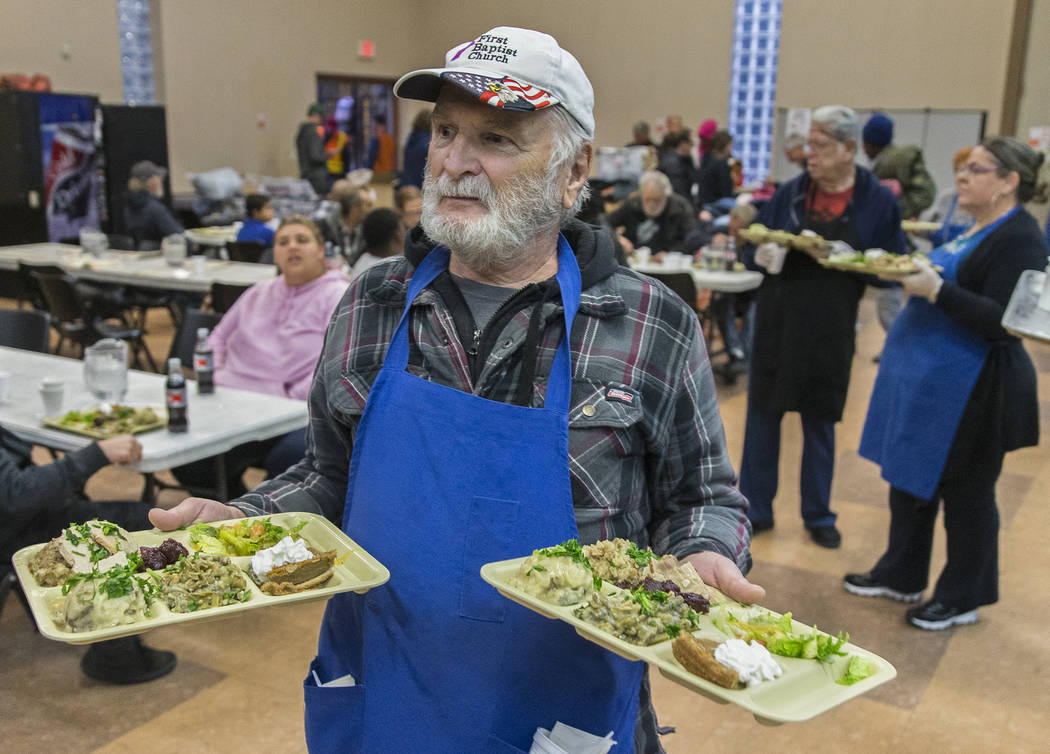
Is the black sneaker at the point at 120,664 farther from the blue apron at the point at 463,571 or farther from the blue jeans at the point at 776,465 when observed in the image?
the blue jeans at the point at 776,465

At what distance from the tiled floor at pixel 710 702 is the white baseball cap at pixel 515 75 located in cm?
215

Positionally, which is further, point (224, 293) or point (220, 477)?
point (224, 293)

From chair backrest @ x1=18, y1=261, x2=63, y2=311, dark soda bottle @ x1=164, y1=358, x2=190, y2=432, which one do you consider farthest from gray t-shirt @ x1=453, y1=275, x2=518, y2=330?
chair backrest @ x1=18, y1=261, x2=63, y2=311

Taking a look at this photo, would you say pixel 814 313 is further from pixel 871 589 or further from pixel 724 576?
pixel 724 576

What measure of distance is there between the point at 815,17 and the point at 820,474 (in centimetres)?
1085

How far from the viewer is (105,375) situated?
341cm

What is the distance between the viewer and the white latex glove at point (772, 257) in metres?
4.27

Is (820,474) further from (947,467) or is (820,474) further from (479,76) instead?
(479,76)

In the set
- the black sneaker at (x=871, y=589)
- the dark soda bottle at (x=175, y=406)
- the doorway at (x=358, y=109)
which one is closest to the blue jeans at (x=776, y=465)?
the black sneaker at (x=871, y=589)

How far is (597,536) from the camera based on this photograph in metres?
1.55

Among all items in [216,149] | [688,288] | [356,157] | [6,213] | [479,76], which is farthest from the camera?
[356,157]

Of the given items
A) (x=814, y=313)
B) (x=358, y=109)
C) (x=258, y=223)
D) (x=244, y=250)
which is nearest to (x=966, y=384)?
(x=814, y=313)

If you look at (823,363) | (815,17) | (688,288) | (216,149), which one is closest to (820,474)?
(823,363)

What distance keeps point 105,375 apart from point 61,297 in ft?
11.4
